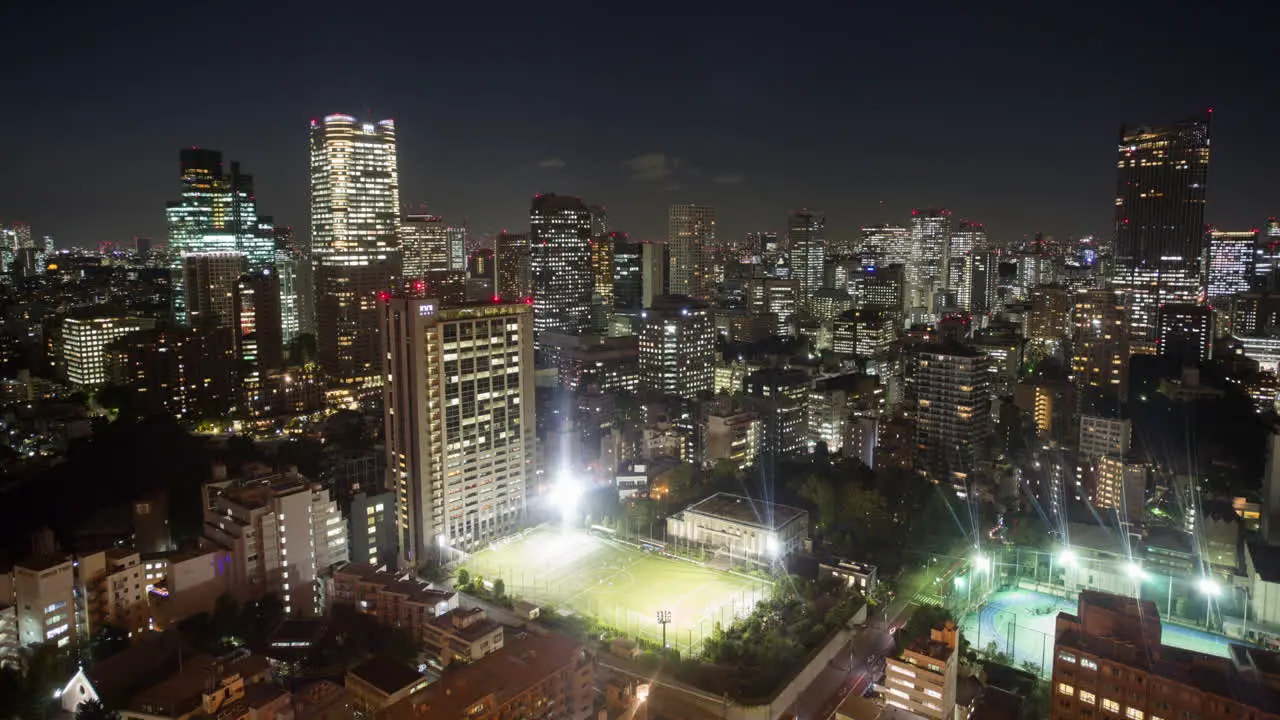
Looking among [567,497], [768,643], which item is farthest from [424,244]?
[768,643]

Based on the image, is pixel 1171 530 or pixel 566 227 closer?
pixel 1171 530

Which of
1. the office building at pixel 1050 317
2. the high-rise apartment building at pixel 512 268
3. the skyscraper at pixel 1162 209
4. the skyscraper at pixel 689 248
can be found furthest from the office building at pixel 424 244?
the skyscraper at pixel 1162 209

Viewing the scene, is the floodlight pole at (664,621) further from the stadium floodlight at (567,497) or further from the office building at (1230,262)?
the office building at (1230,262)

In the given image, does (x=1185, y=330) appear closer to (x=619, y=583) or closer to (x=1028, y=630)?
(x=1028, y=630)

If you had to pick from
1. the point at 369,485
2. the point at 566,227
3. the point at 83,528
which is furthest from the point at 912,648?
the point at 566,227

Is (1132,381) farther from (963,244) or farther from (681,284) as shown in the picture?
(963,244)

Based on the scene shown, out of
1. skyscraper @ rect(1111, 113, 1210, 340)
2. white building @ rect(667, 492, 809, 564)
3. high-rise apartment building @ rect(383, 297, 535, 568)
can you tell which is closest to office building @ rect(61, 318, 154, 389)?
high-rise apartment building @ rect(383, 297, 535, 568)
